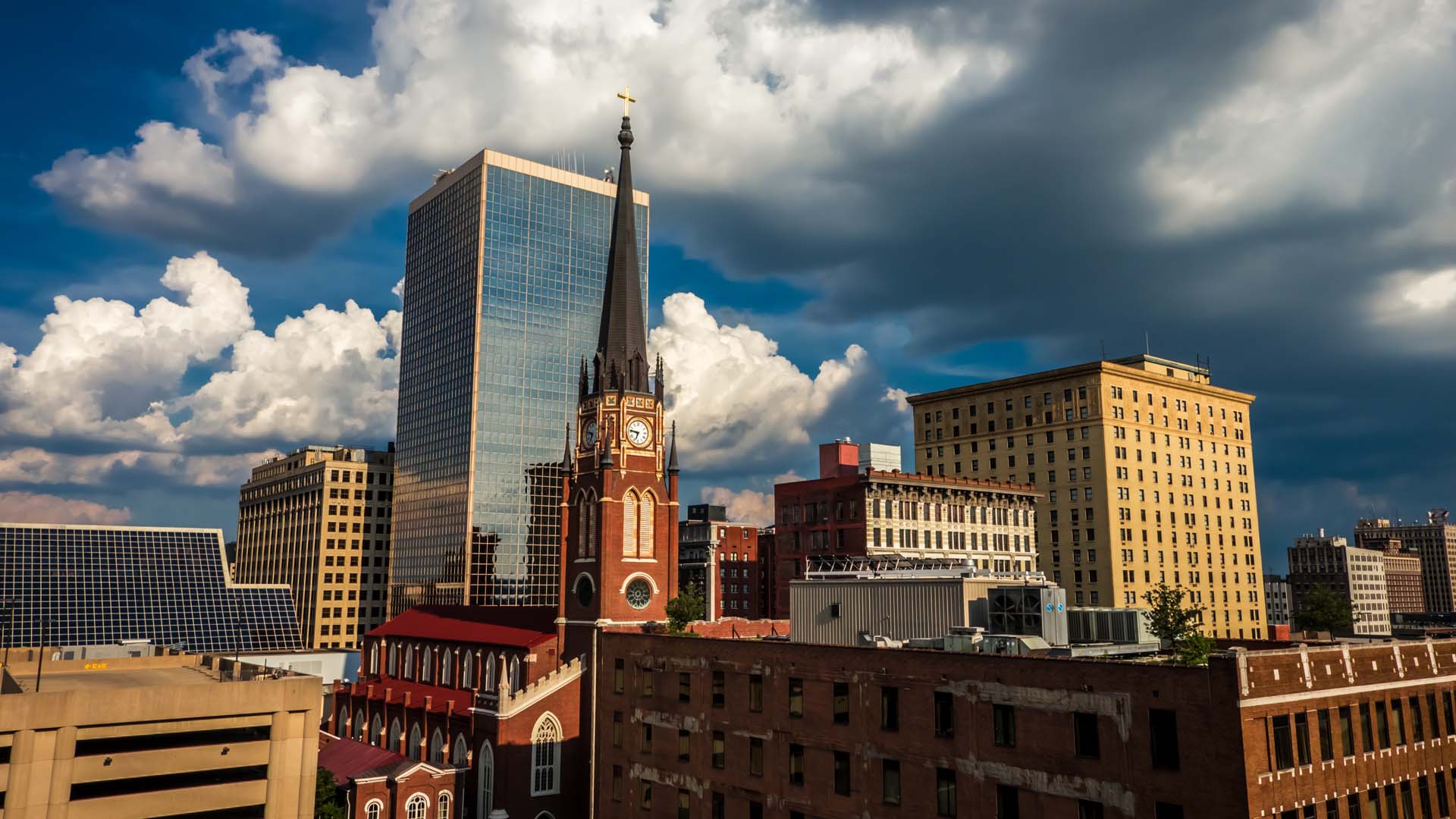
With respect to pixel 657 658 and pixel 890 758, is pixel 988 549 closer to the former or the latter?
pixel 657 658

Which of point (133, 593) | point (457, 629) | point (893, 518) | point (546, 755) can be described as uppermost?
point (893, 518)

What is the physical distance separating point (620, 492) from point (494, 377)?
308 ft

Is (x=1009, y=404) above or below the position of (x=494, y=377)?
below

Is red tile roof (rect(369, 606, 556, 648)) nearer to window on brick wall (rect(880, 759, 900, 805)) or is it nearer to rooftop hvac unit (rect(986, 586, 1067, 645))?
window on brick wall (rect(880, 759, 900, 805))

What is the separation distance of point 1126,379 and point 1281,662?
9977cm

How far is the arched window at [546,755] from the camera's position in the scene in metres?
69.5

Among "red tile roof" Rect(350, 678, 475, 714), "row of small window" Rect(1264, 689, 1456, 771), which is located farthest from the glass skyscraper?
"row of small window" Rect(1264, 689, 1456, 771)

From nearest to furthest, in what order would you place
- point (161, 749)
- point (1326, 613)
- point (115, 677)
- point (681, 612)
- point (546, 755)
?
1. point (161, 749)
2. point (115, 677)
3. point (681, 612)
4. point (546, 755)
5. point (1326, 613)

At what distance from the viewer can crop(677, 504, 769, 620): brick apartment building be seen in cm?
16375

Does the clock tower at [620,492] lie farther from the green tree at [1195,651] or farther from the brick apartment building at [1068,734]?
the green tree at [1195,651]

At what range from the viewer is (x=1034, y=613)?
147 feet

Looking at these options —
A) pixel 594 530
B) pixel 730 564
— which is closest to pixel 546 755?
pixel 594 530

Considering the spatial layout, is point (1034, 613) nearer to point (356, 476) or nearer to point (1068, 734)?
point (1068, 734)

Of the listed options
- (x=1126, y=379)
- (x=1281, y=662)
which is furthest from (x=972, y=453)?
(x=1281, y=662)
